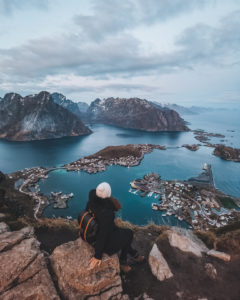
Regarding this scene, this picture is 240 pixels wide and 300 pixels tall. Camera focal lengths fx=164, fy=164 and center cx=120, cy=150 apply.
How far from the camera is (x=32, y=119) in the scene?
106 metres

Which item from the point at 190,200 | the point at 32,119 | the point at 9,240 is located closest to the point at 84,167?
the point at 190,200

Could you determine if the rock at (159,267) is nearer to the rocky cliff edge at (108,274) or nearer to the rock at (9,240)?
the rocky cliff edge at (108,274)

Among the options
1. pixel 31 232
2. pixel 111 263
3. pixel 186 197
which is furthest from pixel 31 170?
pixel 111 263

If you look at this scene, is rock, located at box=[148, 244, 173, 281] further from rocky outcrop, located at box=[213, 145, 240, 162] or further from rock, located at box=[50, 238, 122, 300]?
rocky outcrop, located at box=[213, 145, 240, 162]

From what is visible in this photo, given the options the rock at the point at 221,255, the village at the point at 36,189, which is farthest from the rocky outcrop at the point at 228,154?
the rock at the point at 221,255

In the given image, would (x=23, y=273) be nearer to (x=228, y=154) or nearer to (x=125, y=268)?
(x=125, y=268)

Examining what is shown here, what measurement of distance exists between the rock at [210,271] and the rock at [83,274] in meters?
2.46

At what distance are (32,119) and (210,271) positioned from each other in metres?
120

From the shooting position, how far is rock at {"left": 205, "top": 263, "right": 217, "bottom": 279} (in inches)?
167

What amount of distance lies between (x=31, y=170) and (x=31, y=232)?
156 ft

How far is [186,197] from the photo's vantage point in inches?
1319

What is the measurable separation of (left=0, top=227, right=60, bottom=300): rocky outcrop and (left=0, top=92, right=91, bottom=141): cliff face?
10852cm

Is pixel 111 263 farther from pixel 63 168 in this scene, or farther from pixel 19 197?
pixel 63 168

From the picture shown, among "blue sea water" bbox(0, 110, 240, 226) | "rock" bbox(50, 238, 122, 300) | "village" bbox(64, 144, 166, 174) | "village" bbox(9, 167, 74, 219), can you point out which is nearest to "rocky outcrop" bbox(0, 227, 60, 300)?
"rock" bbox(50, 238, 122, 300)
